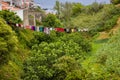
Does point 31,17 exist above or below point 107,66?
above

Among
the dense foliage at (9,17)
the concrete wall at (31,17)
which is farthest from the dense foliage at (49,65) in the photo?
the concrete wall at (31,17)

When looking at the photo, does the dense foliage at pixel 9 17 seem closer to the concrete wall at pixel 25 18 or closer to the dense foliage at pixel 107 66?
the concrete wall at pixel 25 18

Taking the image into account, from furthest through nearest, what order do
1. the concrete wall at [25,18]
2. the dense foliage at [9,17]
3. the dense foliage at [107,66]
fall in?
the concrete wall at [25,18]
the dense foliage at [9,17]
the dense foliage at [107,66]

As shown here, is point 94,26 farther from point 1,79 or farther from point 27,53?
point 1,79

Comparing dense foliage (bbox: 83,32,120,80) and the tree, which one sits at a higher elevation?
the tree

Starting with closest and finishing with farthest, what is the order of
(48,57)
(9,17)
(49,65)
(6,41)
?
(6,41)
(49,65)
(48,57)
(9,17)

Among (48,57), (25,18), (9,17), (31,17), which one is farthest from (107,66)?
(31,17)

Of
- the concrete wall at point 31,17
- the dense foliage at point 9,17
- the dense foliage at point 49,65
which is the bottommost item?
the dense foliage at point 49,65

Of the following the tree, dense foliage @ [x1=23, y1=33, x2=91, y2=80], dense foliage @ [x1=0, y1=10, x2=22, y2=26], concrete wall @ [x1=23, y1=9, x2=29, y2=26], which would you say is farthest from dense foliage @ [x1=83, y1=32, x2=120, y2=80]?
concrete wall @ [x1=23, y1=9, x2=29, y2=26]

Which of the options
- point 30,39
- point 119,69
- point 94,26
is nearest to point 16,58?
point 30,39

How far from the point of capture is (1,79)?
2703 cm

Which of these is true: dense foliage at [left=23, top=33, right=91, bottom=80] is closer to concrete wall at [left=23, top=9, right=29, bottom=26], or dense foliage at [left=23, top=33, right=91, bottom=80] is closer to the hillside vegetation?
the hillside vegetation

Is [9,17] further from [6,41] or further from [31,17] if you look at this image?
[6,41]

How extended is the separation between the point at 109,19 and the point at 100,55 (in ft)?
90.7
